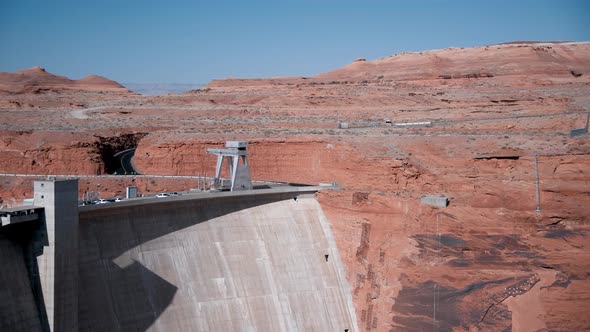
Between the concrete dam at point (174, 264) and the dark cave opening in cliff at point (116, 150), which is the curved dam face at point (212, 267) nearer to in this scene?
the concrete dam at point (174, 264)

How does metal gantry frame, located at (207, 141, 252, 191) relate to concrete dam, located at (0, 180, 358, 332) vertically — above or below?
above

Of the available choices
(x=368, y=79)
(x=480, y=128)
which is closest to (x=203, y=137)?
(x=480, y=128)

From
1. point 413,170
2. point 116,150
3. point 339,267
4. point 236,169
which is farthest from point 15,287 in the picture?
point 116,150

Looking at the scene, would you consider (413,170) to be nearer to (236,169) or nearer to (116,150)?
(236,169)

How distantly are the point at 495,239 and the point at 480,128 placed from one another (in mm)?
18543

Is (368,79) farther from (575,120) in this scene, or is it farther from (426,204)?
(426,204)

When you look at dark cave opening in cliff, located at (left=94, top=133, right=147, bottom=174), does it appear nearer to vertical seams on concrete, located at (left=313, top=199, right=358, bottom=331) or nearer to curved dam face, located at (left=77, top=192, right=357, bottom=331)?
curved dam face, located at (left=77, top=192, right=357, bottom=331)

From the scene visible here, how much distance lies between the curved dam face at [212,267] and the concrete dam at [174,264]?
0.05 metres

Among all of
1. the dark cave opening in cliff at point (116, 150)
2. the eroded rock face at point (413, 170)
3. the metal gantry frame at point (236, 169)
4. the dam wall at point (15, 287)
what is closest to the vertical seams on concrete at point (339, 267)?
the eroded rock face at point (413, 170)

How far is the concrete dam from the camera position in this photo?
1158 inches

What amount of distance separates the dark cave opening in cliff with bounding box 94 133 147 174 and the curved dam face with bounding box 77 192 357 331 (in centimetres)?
1307

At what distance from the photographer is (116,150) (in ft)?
177

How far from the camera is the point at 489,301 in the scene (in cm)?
3606

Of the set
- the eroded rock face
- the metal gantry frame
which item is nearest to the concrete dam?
the metal gantry frame
